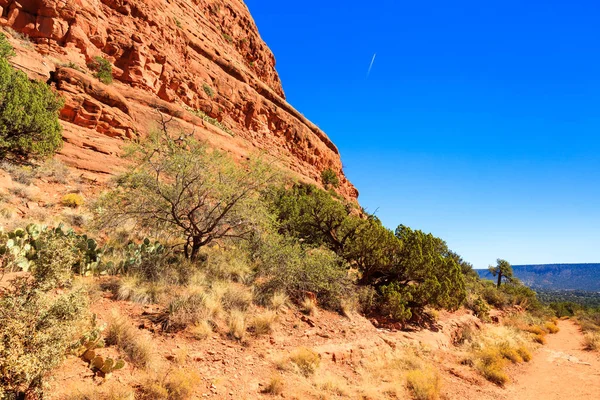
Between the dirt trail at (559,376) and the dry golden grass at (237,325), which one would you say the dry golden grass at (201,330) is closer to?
the dry golden grass at (237,325)

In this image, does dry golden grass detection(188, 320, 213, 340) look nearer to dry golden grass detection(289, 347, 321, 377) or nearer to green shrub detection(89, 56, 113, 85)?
dry golden grass detection(289, 347, 321, 377)

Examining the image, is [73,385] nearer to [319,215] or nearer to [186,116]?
[319,215]

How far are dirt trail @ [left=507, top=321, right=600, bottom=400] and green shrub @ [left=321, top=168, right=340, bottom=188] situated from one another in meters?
30.2

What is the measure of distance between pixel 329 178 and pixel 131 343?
38.6m

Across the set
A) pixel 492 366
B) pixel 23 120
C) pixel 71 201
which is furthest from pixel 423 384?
pixel 23 120

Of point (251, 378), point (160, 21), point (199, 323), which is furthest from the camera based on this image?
point (160, 21)

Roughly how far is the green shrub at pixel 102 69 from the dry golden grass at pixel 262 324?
880 inches

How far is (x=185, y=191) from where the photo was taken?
8.92 m

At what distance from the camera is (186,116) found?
2516 centimetres

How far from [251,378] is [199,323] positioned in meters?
1.69

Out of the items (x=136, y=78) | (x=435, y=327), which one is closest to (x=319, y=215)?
(x=435, y=327)

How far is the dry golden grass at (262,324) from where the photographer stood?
714cm

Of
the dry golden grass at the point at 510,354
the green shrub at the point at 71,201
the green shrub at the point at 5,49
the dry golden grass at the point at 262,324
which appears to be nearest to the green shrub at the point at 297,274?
the dry golden grass at the point at 262,324

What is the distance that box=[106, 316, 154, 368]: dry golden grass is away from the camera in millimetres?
4832
